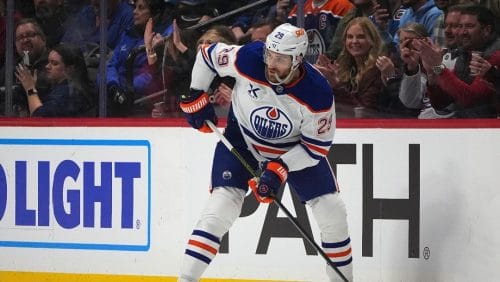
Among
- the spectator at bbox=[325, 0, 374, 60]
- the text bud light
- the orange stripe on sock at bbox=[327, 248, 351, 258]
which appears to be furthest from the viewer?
the text bud light

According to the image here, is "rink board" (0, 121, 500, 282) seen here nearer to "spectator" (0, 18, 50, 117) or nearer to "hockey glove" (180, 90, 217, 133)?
"spectator" (0, 18, 50, 117)

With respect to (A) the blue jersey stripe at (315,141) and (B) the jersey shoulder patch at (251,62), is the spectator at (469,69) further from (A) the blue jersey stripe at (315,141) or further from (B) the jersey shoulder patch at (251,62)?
(B) the jersey shoulder patch at (251,62)

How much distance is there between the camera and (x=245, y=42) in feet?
16.8

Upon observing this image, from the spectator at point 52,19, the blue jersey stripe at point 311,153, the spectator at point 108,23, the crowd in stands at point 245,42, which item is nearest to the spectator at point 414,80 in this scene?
the crowd in stands at point 245,42

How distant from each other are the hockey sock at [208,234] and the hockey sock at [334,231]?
376mm

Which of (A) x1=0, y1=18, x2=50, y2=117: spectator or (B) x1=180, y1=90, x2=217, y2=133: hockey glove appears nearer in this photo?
(B) x1=180, y1=90, x2=217, y2=133: hockey glove

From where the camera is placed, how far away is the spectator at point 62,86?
539 cm

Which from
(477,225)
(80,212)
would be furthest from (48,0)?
(477,225)

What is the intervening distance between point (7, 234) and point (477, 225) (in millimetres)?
2224

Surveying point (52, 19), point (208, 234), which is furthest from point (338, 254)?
point (52, 19)

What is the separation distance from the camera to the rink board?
4.83 m

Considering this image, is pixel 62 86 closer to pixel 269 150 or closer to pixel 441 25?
pixel 269 150

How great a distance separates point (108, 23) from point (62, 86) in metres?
0.39

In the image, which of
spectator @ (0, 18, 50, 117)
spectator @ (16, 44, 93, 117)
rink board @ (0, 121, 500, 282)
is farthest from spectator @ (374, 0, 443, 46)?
spectator @ (0, 18, 50, 117)
